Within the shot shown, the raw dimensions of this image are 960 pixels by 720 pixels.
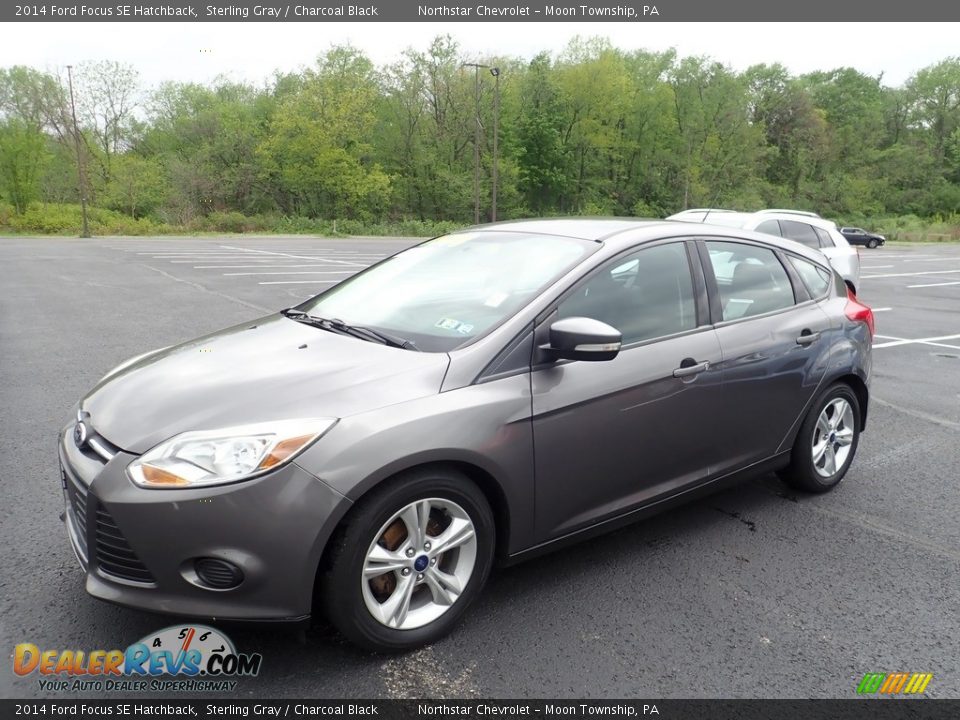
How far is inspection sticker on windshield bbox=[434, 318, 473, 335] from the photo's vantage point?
297 centimetres

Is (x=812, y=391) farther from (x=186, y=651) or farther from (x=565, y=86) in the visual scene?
(x=565, y=86)

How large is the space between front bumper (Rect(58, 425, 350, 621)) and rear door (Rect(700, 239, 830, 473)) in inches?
83.0

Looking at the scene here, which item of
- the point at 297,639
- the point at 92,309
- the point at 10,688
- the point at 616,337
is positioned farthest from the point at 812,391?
the point at 92,309

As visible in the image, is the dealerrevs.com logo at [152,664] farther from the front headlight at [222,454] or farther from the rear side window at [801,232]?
the rear side window at [801,232]

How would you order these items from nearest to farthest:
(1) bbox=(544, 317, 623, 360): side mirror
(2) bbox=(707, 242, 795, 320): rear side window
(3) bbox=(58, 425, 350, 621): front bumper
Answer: (3) bbox=(58, 425, 350, 621): front bumper
(1) bbox=(544, 317, 623, 360): side mirror
(2) bbox=(707, 242, 795, 320): rear side window

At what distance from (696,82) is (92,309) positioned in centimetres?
6792

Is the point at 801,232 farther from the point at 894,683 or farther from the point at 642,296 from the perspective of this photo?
the point at 894,683

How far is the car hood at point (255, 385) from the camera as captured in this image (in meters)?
2.47

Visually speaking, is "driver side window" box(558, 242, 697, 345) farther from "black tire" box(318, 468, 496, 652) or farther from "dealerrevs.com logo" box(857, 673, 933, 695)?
"dealerrevs.com logo" box(857, 673, 933, 695)

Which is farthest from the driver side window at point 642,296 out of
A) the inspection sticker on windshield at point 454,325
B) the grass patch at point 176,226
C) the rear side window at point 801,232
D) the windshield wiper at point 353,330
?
the grass patch at point 176,226

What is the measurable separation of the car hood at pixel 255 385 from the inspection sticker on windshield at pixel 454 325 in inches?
8.3

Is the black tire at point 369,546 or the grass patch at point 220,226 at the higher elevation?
the grass patch at point 220,226

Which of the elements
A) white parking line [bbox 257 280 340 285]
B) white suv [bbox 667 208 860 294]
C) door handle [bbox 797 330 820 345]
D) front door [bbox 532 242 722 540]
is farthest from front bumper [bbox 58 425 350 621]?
white parking line [bbox 257 280 340 285]

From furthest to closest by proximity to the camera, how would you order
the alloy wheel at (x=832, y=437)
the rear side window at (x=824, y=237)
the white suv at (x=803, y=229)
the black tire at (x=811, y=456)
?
the rear side window at (x=824, y=237) < the white suv at (x=803, y=229) < the alloy wheel at (x=832, y=437) < the black tire at (x=811, y=456)
